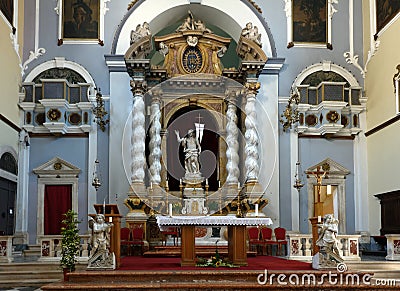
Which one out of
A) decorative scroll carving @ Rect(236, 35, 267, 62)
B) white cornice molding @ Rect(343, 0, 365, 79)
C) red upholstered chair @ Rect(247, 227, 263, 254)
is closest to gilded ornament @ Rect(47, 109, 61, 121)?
decorative scroll carving @ Rect(236, 35, 267, 62)

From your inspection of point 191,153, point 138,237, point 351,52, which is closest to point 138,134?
point 191,153

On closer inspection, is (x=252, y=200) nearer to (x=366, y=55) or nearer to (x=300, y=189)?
(x=300, y=189)

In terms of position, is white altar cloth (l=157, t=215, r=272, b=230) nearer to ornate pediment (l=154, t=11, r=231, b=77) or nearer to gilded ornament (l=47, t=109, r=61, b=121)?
ornate pediment (l=154, t=11, r=231, b=77)

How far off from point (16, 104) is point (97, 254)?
27.8ft

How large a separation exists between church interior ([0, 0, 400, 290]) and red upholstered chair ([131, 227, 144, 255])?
29 centimetres

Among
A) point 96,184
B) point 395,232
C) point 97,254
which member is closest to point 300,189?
point 395,232

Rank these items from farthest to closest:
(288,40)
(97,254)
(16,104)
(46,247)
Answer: (288,40) < (16,104) < (46,247) < (97,254)

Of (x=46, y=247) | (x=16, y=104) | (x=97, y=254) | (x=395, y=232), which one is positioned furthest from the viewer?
(x=16, y=104)

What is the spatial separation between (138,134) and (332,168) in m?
5.85

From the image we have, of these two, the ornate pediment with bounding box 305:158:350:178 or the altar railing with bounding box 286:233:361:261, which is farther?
the ornate pediment with bounding box 305:158:350:178

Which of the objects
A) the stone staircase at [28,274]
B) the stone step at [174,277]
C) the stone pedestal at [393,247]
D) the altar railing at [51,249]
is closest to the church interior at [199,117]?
the stone pedestal at [393,247]

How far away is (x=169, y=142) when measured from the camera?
18.5 m

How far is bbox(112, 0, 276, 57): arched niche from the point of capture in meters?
18.9

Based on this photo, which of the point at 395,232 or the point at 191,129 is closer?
the point at 395,232
